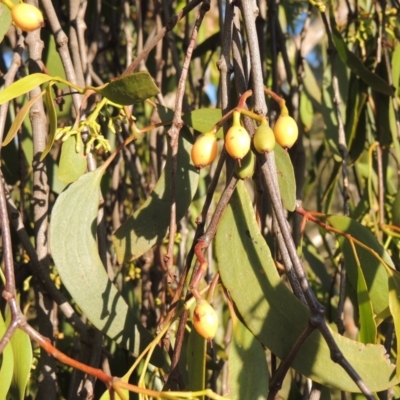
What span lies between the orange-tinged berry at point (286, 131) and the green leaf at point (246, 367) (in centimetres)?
21

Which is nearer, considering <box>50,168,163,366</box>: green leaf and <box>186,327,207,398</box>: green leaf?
<box>186,327,207,398</box>: green leaf

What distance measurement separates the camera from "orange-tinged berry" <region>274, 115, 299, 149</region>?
75 cm

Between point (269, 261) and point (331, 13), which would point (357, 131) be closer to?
point (331, 13)

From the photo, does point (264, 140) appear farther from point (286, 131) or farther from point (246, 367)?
point (246, 367)

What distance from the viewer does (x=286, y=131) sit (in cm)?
75

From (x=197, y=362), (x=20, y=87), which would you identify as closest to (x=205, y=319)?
(x=197, y=362)

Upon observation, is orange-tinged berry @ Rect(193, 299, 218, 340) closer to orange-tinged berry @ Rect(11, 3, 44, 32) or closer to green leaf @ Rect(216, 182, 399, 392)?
green leaf @ Rect(216, 182, 399, 392)

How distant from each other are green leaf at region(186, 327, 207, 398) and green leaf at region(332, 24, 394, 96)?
735 mm

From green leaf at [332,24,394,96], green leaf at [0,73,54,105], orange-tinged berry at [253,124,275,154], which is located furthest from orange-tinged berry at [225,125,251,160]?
green leaf at [332,24,394,96]

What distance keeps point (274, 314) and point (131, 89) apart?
292mm

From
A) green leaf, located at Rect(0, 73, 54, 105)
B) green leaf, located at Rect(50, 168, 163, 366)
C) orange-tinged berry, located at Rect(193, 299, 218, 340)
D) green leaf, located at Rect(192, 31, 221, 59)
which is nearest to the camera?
orange-tinged berry, located at Rect(193, 299, 218, 340)

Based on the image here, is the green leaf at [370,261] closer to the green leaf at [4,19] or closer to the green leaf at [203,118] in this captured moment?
the green leaf at [203,118]

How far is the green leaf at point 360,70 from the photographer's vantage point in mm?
1337

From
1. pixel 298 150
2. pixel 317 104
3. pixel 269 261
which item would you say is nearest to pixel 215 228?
pixel 269 261
